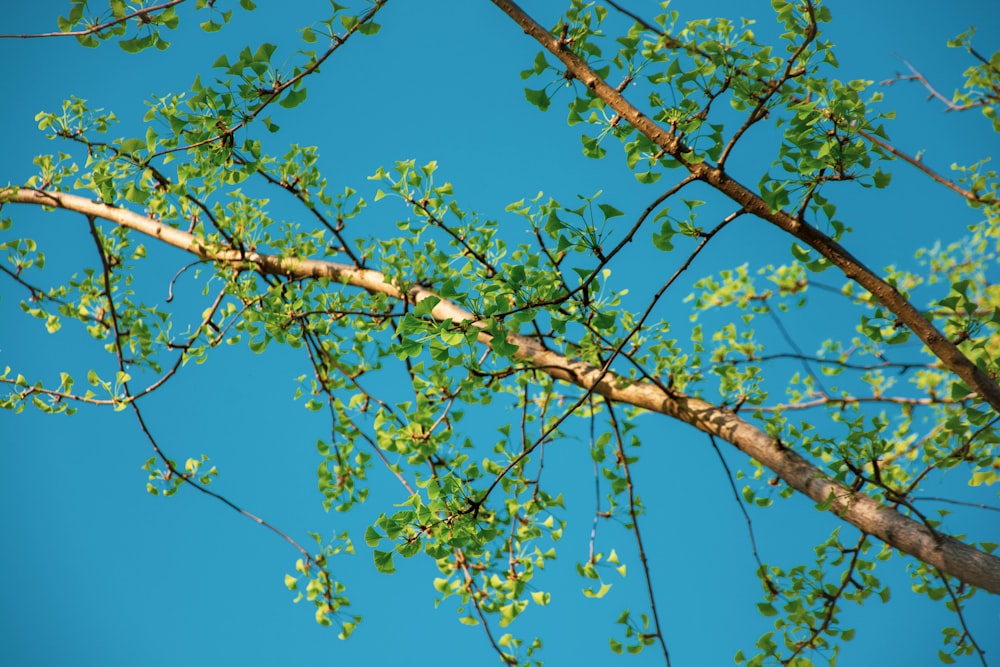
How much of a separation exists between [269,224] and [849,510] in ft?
4.08

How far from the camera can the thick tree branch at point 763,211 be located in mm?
969

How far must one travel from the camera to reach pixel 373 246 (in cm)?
165

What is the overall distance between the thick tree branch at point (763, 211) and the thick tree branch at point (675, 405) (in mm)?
282

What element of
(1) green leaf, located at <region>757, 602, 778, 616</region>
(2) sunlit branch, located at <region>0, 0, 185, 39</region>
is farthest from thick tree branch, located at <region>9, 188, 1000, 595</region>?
(2) sunlit branch, located at <region>0, 0, 185, 39</region>

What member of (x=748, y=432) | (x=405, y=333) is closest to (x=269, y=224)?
(x=405, y=333)

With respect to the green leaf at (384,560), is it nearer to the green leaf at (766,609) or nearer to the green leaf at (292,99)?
the green leaf at (292,99)

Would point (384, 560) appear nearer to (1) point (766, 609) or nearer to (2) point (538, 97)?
(2) point (538, 97)

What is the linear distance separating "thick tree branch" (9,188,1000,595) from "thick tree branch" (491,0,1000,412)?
28 cm

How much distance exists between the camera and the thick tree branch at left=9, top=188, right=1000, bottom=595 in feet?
3.96

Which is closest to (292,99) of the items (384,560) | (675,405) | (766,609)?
(384,560)

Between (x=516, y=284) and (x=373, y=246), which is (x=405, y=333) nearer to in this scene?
(x=516, y=284)

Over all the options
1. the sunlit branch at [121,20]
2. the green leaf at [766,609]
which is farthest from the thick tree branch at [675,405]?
the sunlit branch at [121,20]

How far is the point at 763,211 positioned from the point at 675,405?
0.60m

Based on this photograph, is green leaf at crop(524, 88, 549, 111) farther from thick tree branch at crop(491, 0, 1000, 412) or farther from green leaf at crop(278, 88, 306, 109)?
green leaf at crop(278, 88, 306, 109)
